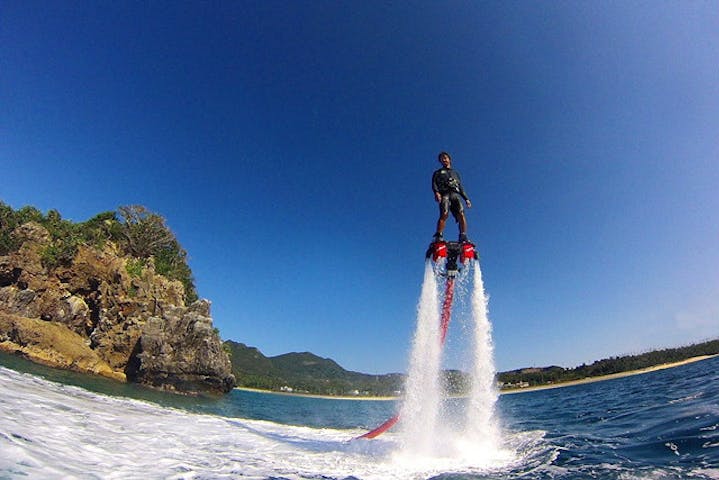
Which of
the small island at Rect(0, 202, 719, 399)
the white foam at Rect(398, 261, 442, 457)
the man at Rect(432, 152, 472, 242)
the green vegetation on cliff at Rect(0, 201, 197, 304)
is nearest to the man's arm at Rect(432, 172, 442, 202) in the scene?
the man at Rect(432, 152, 472, 242)

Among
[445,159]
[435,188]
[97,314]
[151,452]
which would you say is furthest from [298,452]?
[97,314]

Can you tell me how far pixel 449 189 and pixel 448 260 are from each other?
2239 mm

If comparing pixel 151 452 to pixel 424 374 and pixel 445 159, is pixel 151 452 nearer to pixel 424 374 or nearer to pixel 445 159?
pixel 424 374

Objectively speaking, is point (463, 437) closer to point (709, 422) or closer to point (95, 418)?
point (709, 422)

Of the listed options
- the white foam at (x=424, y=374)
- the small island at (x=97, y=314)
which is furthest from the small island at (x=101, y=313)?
the white foam at (x=424, y=374)

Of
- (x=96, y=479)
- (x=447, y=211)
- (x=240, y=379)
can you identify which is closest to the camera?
(x=96, y=479)

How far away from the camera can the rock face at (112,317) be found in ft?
113

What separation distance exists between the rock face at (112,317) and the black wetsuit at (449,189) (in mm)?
35768

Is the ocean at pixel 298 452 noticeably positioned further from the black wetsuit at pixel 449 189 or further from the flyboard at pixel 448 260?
the black wetsuit at pixel 449 189

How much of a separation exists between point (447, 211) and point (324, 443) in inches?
357

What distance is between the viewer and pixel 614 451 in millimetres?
8992

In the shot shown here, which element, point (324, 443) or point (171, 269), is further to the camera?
point (171, 269)

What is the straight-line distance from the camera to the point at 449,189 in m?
11.1

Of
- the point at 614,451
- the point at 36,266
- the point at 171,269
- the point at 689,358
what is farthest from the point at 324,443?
the point at 689,358
